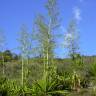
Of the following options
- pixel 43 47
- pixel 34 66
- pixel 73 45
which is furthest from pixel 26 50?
pixel 34 66

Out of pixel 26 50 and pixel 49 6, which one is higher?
pixel 49 6

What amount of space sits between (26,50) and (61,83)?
656 centimetres

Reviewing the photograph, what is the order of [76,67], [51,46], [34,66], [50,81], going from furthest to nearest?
[34,66]
[76,67]
[51,46]
[50,81]

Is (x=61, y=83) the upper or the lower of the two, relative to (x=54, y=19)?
lower

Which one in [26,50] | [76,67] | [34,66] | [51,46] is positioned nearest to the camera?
[51,46]

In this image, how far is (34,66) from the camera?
50.1 m

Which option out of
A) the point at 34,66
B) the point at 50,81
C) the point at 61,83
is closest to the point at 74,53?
the point at 34,66

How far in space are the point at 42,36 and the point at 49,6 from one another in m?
2.78

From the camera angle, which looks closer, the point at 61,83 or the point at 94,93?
the point at 94,93

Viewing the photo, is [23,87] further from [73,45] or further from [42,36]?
[73,45]

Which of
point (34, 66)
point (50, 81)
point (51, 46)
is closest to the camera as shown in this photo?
point (50, 81)

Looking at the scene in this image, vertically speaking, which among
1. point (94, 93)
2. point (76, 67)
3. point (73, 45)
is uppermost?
point (73, 45)

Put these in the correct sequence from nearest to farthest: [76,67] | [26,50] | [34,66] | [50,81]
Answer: [50,81] < [26,50] < [76,67] < [34,66]

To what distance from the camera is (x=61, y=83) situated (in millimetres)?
34156
